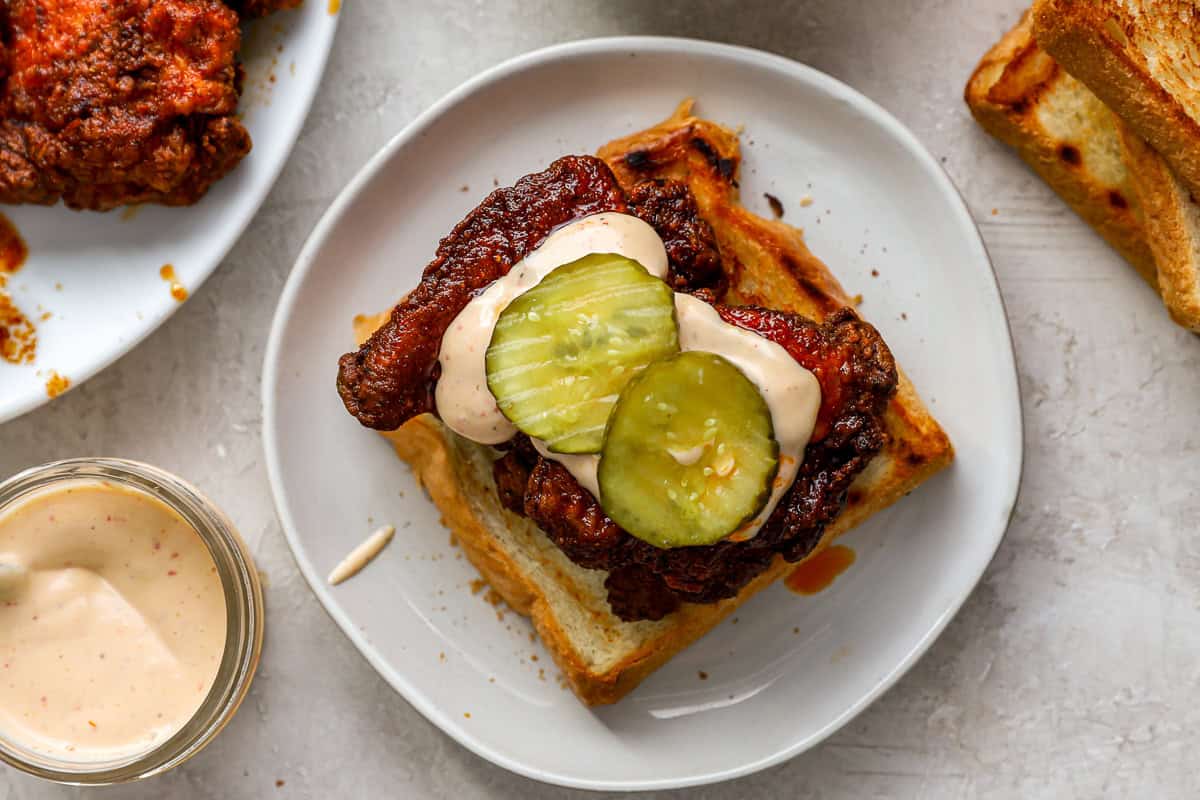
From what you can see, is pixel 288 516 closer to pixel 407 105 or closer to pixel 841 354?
pixel 407 105

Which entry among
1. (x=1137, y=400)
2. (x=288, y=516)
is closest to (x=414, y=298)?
(x=288, y=516)

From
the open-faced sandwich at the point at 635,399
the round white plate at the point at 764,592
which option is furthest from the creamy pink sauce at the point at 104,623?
the open-faced sandwich at the point at 635,399

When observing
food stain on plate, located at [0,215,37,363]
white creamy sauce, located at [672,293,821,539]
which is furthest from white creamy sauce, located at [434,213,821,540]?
food stain on plate, located at [0,215,37,363]

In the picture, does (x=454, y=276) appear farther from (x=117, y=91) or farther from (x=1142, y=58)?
(x=1142, y=58)

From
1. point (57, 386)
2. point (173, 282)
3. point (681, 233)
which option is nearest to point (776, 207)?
point (681, 233)

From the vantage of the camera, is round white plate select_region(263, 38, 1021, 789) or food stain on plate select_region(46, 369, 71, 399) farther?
food stain on plate select_region(46, 369, 71, 399)

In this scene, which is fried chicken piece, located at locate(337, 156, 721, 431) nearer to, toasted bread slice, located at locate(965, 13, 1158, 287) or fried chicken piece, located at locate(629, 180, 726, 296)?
fried chicken piece, located at locate(629, 180, 726, 296)
